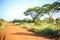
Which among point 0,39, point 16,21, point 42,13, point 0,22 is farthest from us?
point 16,21

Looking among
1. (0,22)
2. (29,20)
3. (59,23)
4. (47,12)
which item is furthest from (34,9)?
(59,23)

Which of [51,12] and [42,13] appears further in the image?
[42,13]

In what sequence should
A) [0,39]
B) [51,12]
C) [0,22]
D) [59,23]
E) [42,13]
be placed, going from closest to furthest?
1. [0,39]
2. [59,23]
3. [0,22]
4. [51,12]
5. [42,13]

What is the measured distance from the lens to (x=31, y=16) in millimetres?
48156

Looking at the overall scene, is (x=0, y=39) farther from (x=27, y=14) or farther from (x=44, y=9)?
(x=27, y=14)

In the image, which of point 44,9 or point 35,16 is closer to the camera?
point 44,9

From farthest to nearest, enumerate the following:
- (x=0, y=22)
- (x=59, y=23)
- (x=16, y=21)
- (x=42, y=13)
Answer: (x=16, y=21) < (x=42, y=13) < (x=0, y=22) < (x=59, y=23)

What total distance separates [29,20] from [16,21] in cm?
382

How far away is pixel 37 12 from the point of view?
153ft

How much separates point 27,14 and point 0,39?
133ft

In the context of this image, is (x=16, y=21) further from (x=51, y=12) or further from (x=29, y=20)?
(x=51, y=12)

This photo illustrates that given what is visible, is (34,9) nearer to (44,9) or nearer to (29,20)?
(29,20)

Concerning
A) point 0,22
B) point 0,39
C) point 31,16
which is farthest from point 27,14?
point 0,39

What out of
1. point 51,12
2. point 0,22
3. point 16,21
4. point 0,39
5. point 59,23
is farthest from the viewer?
point 16,21
